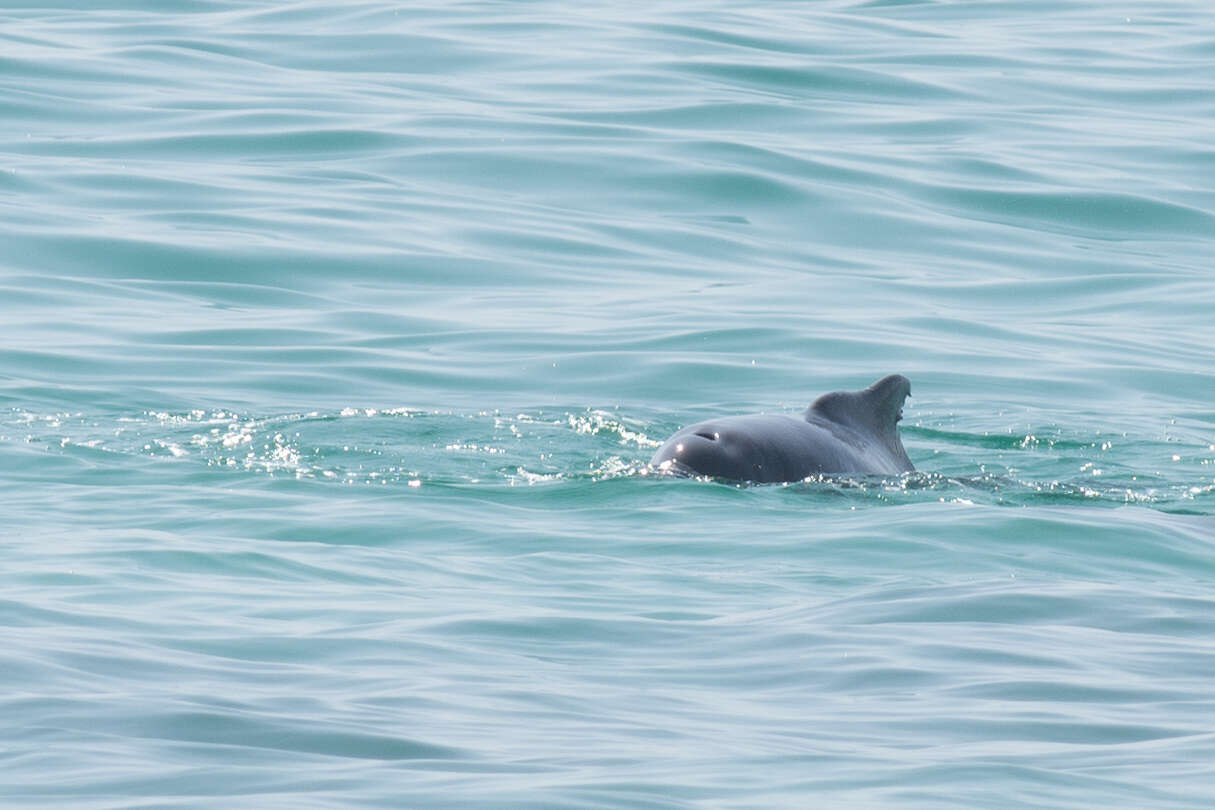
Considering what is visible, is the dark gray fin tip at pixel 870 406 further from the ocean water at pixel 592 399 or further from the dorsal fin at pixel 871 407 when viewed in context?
the ocean water at pixel 592 399

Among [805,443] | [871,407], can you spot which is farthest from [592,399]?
[805,443]

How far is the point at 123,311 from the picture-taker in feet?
59.1

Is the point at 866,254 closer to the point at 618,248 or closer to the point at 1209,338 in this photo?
the point at 618,248

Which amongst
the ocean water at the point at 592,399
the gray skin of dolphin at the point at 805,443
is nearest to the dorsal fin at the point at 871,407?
the gray skin of dolphin at the point at 805,443

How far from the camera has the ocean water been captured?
24.8ft

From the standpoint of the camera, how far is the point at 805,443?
41.7 feet

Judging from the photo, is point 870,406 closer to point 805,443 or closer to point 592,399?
point 805,443

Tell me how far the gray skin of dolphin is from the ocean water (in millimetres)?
195

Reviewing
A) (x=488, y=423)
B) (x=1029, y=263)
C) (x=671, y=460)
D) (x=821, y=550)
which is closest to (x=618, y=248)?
(x=1029, y=263)

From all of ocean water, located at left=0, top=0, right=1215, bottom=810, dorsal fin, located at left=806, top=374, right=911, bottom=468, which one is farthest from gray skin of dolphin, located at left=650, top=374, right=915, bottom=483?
ocean water, located at left=0, top=0, right=1215, bottom=810

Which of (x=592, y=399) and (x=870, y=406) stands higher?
(x=870, y=406)

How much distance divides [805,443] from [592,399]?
3431mm

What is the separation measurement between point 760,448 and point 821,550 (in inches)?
59.9

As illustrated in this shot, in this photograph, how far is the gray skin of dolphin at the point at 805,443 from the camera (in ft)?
40.5
